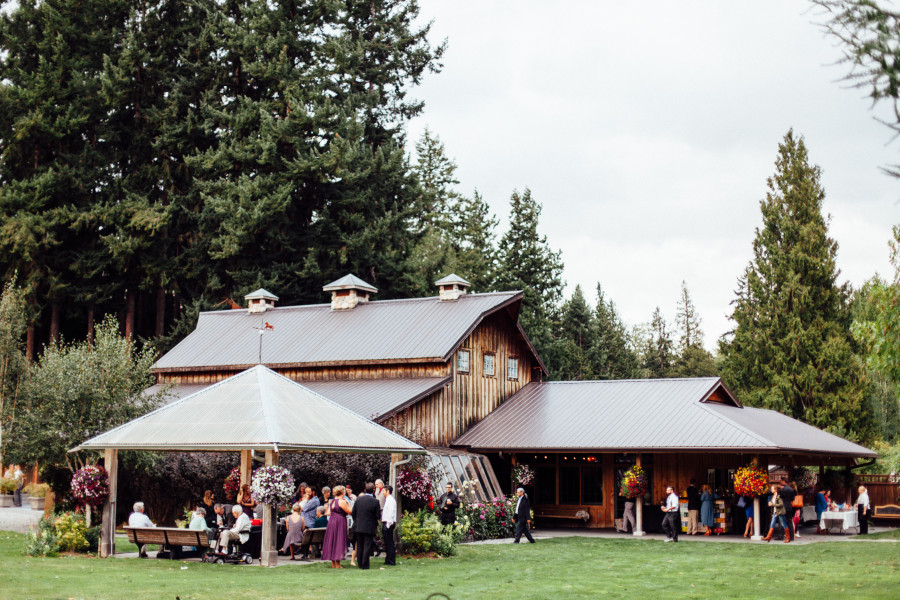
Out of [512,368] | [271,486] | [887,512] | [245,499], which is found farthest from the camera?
[512,368]

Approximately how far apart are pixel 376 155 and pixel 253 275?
23.4ft

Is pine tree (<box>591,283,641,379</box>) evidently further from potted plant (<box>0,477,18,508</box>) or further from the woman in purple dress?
the woman in purple dress

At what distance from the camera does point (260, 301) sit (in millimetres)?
34250

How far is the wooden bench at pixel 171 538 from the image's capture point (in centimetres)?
1695

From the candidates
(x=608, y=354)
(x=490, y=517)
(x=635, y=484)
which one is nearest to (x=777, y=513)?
(x=635, y=484)

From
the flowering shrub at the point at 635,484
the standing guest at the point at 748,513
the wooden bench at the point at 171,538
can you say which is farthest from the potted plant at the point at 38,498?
the standing guest at the point at 748,513

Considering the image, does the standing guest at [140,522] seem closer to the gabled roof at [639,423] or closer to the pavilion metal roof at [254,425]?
the pavilion metal roof at [254,425]

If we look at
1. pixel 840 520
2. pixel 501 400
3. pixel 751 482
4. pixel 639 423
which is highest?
pixel 501 400

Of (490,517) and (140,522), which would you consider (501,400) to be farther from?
(140,522)

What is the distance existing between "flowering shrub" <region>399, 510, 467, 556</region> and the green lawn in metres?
0.39

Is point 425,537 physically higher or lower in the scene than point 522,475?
lower

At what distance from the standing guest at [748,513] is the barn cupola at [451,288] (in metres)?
10.8

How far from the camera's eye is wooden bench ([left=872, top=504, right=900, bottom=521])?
3019 cm

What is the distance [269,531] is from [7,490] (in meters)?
19.8
